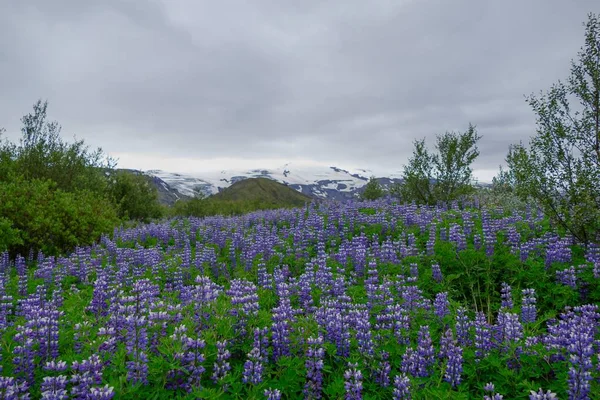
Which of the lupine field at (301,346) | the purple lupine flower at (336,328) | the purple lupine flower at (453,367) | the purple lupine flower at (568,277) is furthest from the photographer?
the purple lupine flower at (568,277)

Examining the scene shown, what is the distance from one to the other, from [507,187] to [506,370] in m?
32.4

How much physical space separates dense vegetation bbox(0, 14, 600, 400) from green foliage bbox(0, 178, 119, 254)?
0.24 feet

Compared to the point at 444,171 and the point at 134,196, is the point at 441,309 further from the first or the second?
the point at 134,196

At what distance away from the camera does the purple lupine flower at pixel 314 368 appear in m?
4.25

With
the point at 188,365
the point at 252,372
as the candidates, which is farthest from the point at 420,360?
the point at 188,365

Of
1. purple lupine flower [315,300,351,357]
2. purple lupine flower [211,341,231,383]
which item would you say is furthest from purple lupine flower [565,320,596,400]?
purple lupine flower [211,341,231,383]

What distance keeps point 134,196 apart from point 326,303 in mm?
33641

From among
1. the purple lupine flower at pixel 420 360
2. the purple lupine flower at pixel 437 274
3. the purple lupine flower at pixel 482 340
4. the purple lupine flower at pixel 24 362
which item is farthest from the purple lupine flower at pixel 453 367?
the purple lupine flower at pixel 24 362

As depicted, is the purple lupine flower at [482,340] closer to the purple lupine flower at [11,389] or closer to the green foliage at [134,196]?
the purple lupine flower at [11,389]

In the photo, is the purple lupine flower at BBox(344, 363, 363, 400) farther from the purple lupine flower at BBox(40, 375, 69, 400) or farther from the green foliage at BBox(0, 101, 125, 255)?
the green foliage at BBox(0, 101, 125, 255)

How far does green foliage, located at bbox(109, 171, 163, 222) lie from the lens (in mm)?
34025

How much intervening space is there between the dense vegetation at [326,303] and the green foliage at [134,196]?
1449 cm

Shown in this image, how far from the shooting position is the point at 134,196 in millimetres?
35000

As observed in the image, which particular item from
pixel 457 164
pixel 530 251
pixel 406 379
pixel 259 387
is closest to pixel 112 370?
pixel 259 387
